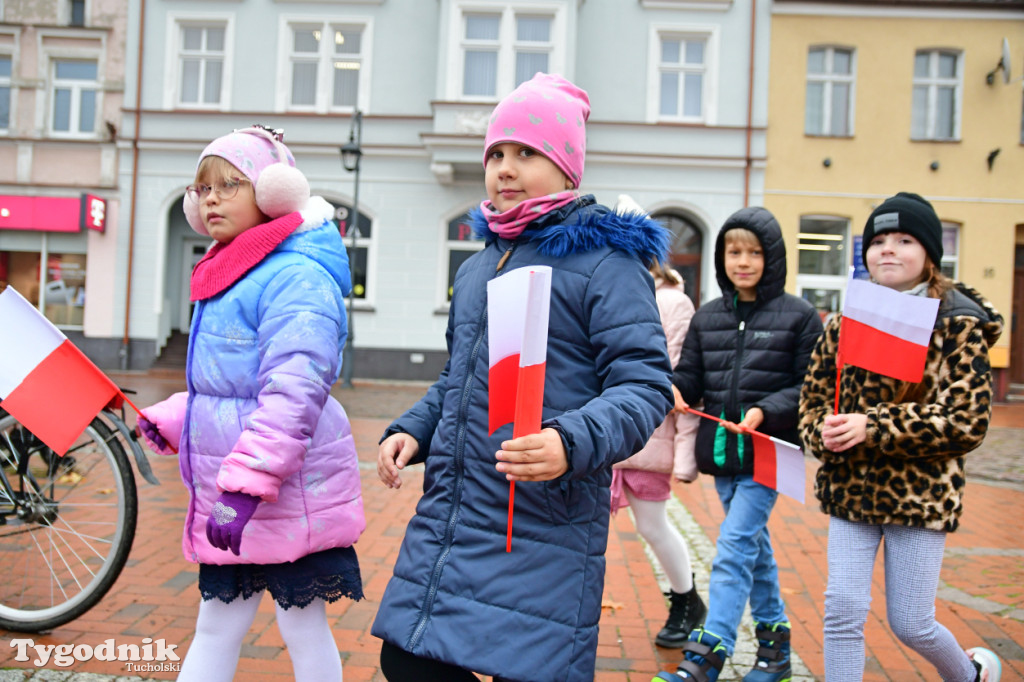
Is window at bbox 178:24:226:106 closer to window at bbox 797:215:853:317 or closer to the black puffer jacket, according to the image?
window at bbox 797:215:853:317

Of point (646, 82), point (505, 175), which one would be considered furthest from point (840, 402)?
point (646, 82)

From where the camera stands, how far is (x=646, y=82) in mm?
16031

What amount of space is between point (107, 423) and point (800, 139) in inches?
608

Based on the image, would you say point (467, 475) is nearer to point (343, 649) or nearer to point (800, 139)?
point (343, 649)

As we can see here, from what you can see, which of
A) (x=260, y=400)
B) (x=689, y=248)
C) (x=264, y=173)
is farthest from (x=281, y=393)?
(x=689, y=248)

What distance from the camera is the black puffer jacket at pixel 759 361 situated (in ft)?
9.58

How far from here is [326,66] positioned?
53.6ft

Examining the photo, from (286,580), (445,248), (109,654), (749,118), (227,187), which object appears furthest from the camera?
(445,248)

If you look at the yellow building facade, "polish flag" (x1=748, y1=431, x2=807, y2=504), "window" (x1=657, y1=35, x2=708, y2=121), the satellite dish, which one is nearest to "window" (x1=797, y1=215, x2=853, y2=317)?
the yellow building facade

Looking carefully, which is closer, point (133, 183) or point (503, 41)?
point (503, 41)

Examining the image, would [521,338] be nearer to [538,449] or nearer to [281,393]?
[538,449]

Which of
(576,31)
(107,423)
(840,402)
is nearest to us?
(840,402)

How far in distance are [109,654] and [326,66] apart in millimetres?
15312

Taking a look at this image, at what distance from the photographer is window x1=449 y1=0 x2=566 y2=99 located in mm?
15602
